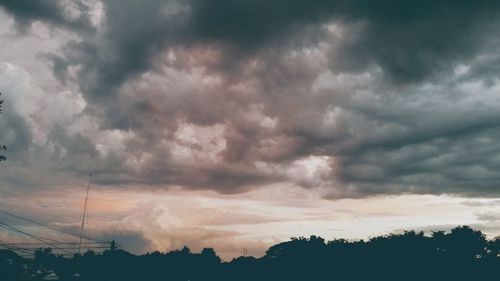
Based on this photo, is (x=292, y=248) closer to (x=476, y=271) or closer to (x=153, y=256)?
(x=476, y=271)

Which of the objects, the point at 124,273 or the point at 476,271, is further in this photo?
the point at 124,273

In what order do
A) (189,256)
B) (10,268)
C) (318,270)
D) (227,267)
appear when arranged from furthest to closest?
(189,256)
(227,267)
(10,268)
(318,270)

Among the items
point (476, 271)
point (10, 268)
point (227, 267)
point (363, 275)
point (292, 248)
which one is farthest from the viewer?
point (227, 267)

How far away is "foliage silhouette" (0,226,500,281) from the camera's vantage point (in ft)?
296

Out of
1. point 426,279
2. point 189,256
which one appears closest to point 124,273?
point 189,256

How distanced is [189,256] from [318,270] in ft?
273

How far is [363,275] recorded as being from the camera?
101 metres

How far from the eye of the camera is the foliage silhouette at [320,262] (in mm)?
90312

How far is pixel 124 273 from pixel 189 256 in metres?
29.6

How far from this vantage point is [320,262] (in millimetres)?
116500

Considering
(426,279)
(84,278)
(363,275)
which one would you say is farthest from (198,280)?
(426,279)

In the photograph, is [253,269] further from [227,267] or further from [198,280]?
[198,280]

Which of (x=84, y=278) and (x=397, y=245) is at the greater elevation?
(x=397, y=245)

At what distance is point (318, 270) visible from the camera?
375ft
